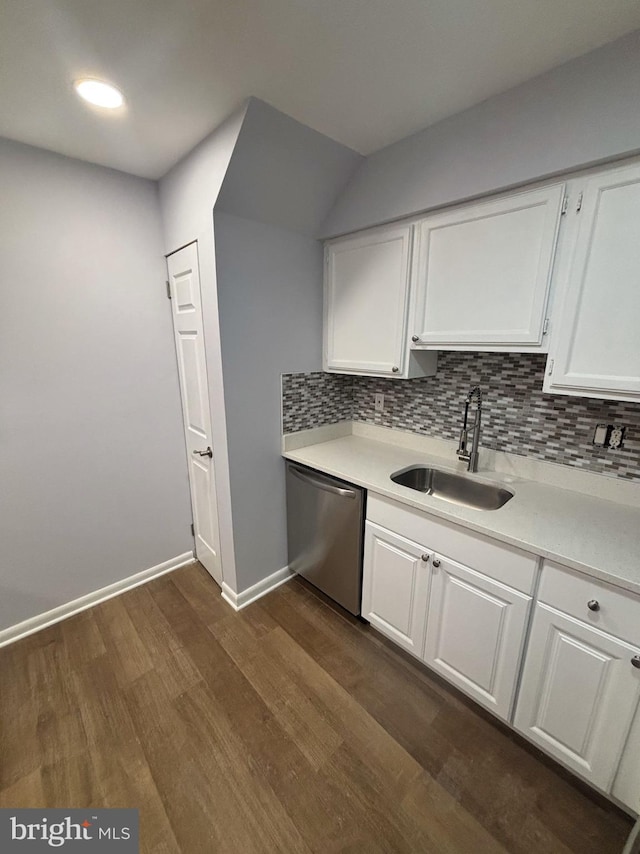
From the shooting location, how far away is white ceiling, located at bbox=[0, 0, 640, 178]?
2.99 feet

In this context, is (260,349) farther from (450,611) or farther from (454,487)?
(450,611)

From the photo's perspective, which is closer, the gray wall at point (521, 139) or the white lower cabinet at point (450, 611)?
the gray wall at point (521, 139)

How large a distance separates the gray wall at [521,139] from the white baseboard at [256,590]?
2129mm

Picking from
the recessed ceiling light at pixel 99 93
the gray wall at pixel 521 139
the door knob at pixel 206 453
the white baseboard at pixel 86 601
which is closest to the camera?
the gray wall at pixel 521 139

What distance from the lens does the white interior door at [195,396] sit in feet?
5.97

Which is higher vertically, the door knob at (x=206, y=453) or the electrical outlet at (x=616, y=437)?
the electrical outlet at (x=616, y=437)

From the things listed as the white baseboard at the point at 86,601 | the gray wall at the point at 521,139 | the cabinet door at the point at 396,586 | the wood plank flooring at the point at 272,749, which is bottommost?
the wood plank flooring at the point at 272,749

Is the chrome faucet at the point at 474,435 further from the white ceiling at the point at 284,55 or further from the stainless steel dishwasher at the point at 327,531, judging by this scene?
the white ceiling at the point at 284,55

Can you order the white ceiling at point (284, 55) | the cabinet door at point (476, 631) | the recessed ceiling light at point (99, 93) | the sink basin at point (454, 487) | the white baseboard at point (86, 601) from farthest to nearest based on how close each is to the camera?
the white baseboard at point (86, 601) < the sink basin at point (454, 487) < the cabinet door at point (476, 631) < the recessed ceiling light at point (99, 93) < the white ceiling at point (284, 55)

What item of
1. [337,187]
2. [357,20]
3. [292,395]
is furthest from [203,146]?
[292,395]

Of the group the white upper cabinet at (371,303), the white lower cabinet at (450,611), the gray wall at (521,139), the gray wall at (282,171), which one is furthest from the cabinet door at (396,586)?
the gray wall at (282,171)

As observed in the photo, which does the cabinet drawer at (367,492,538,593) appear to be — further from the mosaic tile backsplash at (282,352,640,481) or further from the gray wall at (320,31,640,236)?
the gray wall at (320,31,640,236)

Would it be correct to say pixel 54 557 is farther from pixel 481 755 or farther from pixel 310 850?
pixel 481 755

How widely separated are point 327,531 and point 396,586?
1.50ft
